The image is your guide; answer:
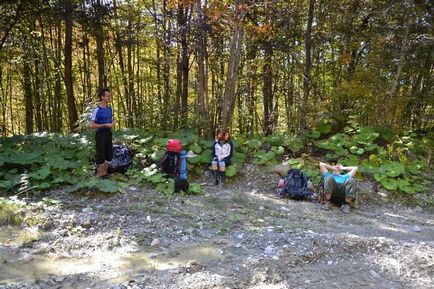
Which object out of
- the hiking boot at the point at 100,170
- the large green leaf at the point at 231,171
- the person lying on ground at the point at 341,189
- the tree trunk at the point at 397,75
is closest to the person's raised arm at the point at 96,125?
the hiking boot at the point at 100,170

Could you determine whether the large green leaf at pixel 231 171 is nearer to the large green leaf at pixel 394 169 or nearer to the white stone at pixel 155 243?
the large green leaf at pixel 394 169

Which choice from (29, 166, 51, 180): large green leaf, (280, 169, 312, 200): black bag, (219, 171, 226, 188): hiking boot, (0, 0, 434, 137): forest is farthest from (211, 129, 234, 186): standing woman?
(29, 166, 51, 180): large green leaf

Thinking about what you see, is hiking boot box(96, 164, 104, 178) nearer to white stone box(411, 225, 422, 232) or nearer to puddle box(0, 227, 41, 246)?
puddle box(0, 227, 41, 246)

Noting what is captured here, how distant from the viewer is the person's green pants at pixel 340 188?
5.71 m

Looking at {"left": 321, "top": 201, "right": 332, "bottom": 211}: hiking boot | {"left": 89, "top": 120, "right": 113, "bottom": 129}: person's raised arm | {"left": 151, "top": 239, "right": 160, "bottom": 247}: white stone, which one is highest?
{"left": 89, "top": 120, "right": 113, "bottom": 129}: person's raised arm

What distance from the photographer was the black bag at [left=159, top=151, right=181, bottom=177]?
610 cm

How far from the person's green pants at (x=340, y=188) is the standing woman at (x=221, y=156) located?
1926mm

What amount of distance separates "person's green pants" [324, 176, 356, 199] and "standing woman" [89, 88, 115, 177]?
12.1 feet

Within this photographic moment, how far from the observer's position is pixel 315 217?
518 cm

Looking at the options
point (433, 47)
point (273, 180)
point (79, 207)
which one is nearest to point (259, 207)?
point (273, 180)

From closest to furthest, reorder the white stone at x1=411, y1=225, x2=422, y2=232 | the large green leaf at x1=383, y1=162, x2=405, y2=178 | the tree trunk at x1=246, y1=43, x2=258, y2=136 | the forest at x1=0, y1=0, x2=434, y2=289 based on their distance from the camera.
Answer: the forest at x1=0, y1=0, x2=434, y2=289 → the white stone at x1=411, y1=225, x2=422, y2=232 → the large green leaf at x1=383, y1=162, x2=405, y2=178 → the tree trunk at x1=246, y1=43, x2=258, y2=136

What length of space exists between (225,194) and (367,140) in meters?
3.58

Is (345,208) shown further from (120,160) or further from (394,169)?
(120,160)

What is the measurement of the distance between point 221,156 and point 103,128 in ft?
7.53
